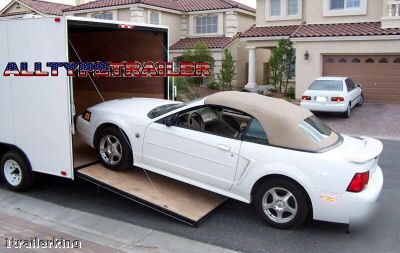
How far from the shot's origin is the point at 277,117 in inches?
227

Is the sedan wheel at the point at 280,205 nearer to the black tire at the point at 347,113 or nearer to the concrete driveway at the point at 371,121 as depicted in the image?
the concrete driveway at the point at 371,121

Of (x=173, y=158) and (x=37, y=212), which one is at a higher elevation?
(x=173, y=158)

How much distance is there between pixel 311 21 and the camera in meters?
22.0

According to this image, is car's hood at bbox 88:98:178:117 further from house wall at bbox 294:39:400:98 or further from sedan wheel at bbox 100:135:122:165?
house wall at bbox 294:39:400:98

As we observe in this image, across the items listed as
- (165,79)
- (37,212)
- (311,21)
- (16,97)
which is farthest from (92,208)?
(311,21)

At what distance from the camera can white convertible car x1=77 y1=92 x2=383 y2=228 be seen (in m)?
5.33

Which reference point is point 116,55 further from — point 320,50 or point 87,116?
point 320,50

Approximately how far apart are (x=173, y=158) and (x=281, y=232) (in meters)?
1.80

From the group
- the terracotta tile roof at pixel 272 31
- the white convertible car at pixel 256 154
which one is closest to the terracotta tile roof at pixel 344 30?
the terracotta tile roof at pixel 272 31

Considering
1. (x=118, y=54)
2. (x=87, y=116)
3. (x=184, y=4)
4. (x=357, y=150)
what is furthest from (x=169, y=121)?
(x=184, y=4)

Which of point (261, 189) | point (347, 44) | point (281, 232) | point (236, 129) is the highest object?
point (347, 44)

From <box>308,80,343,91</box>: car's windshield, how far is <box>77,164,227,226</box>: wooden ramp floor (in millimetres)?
11414

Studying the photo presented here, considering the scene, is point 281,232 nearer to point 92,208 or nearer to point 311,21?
point 92,208

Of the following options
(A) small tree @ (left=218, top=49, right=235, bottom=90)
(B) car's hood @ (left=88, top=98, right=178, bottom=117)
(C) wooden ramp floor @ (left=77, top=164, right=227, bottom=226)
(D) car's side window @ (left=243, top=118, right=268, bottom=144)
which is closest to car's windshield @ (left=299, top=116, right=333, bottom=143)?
(D) car's side window @ (left=243, top=118, right=268, bottom=144)
